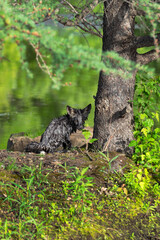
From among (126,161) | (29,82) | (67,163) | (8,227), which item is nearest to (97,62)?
(8,227)

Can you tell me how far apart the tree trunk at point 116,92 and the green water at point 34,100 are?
2083 mm

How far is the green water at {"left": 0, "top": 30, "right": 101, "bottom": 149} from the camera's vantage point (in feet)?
38.5

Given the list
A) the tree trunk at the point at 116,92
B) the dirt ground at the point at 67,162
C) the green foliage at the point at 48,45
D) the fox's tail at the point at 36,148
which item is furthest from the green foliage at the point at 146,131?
the green foliage at the point at 48,45

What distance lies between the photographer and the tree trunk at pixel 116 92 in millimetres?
6578

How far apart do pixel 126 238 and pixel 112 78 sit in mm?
3017

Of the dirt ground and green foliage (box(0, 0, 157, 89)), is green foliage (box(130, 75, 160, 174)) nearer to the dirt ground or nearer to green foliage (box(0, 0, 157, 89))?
the dirt ground

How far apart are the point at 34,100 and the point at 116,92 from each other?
27.5 ft

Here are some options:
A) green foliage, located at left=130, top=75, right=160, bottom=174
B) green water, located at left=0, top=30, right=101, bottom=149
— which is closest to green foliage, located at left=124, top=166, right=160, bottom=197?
green foliage, located at left=130, top=75, right=160, bottom=174

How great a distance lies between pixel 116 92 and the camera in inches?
263

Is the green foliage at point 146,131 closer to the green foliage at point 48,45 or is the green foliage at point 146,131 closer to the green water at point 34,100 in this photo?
the green water at point 34,100

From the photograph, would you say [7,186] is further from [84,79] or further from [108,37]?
[84,79]

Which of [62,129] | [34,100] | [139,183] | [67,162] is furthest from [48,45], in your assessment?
[34,100]

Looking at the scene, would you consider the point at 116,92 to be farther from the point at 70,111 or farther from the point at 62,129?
the point at 62,129

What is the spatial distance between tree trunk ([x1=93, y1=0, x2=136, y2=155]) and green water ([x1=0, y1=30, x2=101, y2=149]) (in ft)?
6.83
